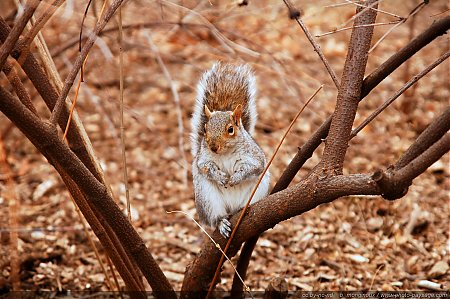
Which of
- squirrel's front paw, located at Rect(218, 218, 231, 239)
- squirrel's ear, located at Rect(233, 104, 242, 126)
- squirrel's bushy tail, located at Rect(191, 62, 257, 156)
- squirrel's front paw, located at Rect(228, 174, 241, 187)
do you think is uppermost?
squirrel's bushy tail, located at Rect(191, 62, 257, 156)

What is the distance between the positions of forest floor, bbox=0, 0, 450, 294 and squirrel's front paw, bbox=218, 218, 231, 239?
2.20 feet

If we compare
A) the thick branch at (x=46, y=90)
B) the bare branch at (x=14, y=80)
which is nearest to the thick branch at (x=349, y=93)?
the thick branch at (x=46, y=90)

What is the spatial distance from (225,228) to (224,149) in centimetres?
30

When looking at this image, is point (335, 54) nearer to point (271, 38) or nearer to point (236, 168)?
point (271, 38)

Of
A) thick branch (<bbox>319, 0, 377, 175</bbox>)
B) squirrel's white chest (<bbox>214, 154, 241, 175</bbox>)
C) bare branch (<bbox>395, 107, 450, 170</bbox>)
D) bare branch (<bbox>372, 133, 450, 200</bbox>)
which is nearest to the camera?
bare branch (<bbox>372, 133, 450, 200</bbox>)

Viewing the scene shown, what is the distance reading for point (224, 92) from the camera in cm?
235

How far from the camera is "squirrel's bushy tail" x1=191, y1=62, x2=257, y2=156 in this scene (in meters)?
2.29

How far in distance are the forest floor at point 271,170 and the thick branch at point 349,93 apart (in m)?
0.55

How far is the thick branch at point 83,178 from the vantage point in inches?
57.0

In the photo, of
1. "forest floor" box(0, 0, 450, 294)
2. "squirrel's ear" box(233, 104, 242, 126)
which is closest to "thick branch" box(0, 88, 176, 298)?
"squirrel's ear" box(233, 104, 242, 126)

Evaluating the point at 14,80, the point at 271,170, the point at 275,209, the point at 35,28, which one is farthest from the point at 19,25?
the point at 271,170

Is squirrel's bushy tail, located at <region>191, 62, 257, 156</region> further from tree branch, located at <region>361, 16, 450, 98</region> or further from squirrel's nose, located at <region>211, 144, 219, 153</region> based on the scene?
tree branch, located at <region>361, 16, 450, 98</region>

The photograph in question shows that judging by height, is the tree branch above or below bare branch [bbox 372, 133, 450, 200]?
above

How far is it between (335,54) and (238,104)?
2607mm
